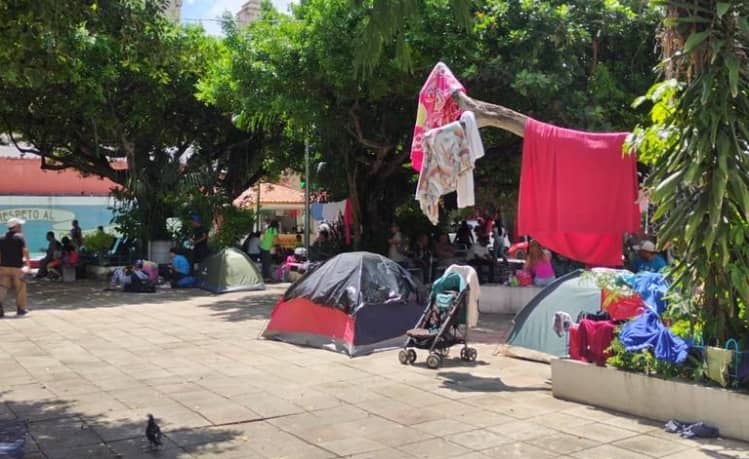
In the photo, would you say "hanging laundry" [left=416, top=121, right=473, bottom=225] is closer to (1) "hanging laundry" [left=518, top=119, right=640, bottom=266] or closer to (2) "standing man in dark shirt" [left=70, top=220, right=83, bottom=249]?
(1) "hanging laundry" [left=518, top=119, right=640, bottom=266]

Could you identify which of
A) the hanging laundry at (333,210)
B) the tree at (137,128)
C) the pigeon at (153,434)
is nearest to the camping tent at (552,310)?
the pigeon at (153,434)

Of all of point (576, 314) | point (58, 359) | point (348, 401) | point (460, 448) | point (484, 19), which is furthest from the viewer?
point (484, 19)

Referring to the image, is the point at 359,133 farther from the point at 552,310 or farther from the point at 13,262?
the point at 552,310

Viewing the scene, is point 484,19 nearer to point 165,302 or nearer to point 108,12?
point 108,12

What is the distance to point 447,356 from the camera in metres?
9.29

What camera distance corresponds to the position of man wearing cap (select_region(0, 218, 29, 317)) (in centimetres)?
1288

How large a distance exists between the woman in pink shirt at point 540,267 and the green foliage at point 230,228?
991cm

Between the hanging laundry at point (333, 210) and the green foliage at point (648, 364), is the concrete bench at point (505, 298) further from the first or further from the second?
the hanging laundry at point (333, 210)

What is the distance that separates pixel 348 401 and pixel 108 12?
4.74m

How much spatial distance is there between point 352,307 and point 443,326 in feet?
4.76

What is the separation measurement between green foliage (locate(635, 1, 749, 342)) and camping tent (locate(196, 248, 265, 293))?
12.1m

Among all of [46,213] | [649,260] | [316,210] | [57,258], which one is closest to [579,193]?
[649,260]

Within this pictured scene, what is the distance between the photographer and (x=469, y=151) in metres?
7.51

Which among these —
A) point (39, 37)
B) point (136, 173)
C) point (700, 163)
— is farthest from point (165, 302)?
point (700, 163)
